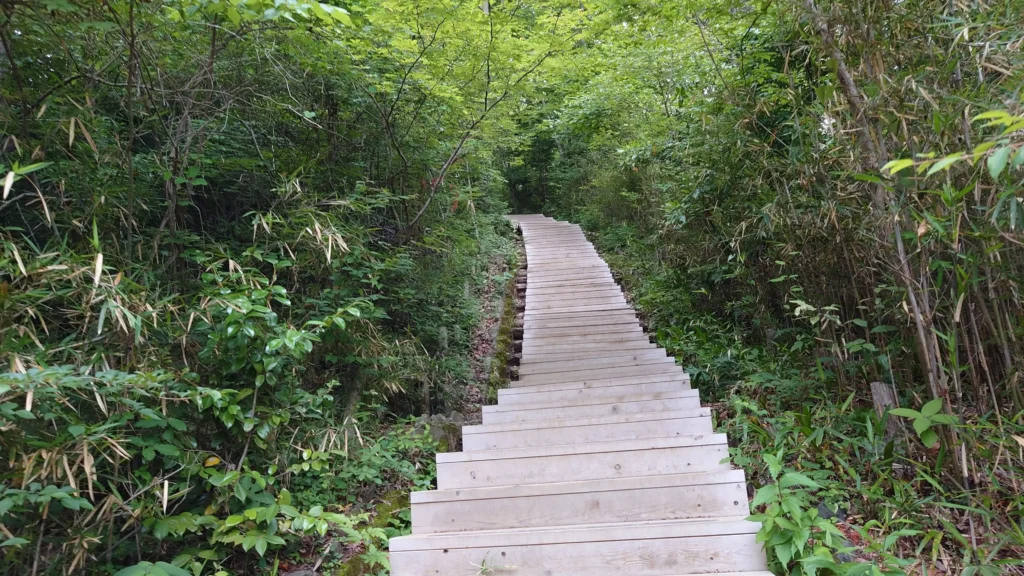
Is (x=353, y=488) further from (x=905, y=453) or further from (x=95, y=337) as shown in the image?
(x=905, y=453)

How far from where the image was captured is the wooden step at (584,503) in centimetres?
232

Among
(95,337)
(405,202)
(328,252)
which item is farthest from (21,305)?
(405,202)

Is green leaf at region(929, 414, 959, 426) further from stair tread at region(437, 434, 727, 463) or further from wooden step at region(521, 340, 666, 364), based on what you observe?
wooden step at region(521, 340, 666, 364)

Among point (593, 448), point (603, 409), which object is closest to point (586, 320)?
point (603, 409)

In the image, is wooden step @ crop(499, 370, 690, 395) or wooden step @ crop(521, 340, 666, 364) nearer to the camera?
wooden step @ crop(499, 370, 690, 395)

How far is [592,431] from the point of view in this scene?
305 cm

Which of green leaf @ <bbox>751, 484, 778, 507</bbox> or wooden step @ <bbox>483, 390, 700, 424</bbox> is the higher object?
green leaf @ <bbox>751, 484, 778, 507</bbox>

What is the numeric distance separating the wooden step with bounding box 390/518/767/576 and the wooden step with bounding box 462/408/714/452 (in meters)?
0.89

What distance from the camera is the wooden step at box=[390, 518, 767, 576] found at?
201cm

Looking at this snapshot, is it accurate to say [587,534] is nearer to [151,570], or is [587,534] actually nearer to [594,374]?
[151,570]

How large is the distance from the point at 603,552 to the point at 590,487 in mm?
392

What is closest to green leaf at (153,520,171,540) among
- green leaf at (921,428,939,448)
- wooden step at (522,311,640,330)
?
green leaf at (921,428,939,448)

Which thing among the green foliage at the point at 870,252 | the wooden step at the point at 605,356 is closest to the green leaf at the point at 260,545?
the green foliage at the point at 870,252

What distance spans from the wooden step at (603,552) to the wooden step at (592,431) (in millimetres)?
895
